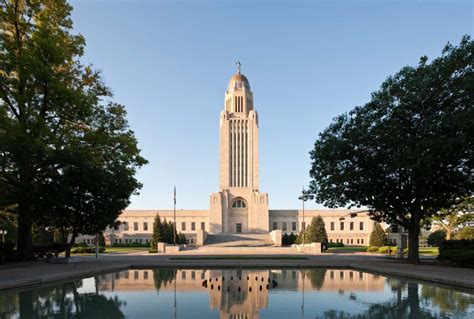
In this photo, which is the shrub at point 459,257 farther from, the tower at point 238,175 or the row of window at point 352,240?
the row of window at point 352,240

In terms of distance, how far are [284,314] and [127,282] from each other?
8.96 m

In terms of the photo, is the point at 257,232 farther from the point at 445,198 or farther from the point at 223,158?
the point at 445,198

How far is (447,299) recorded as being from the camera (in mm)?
11945

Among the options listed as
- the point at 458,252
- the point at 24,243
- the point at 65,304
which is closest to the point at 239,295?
the point at 65,304

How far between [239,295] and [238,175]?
60.7m

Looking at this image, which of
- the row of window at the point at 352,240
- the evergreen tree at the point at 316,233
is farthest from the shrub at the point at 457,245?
the row of window at the point at 352,240

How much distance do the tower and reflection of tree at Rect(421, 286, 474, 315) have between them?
56104mm

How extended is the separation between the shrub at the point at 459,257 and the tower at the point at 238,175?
1804 inches

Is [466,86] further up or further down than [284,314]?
further up

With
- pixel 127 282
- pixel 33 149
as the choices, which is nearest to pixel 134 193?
pixel 33 149

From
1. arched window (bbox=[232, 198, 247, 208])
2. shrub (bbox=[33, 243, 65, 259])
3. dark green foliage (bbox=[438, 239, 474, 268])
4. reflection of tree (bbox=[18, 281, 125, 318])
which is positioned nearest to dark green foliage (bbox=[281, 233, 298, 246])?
arched window (bbox=[232, 198, 247, 208])

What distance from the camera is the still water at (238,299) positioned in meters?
9.97

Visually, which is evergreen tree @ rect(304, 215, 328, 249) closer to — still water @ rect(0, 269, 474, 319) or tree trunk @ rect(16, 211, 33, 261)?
still water @ rect(0, 269, 474, 319)

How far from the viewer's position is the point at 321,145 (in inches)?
1080
